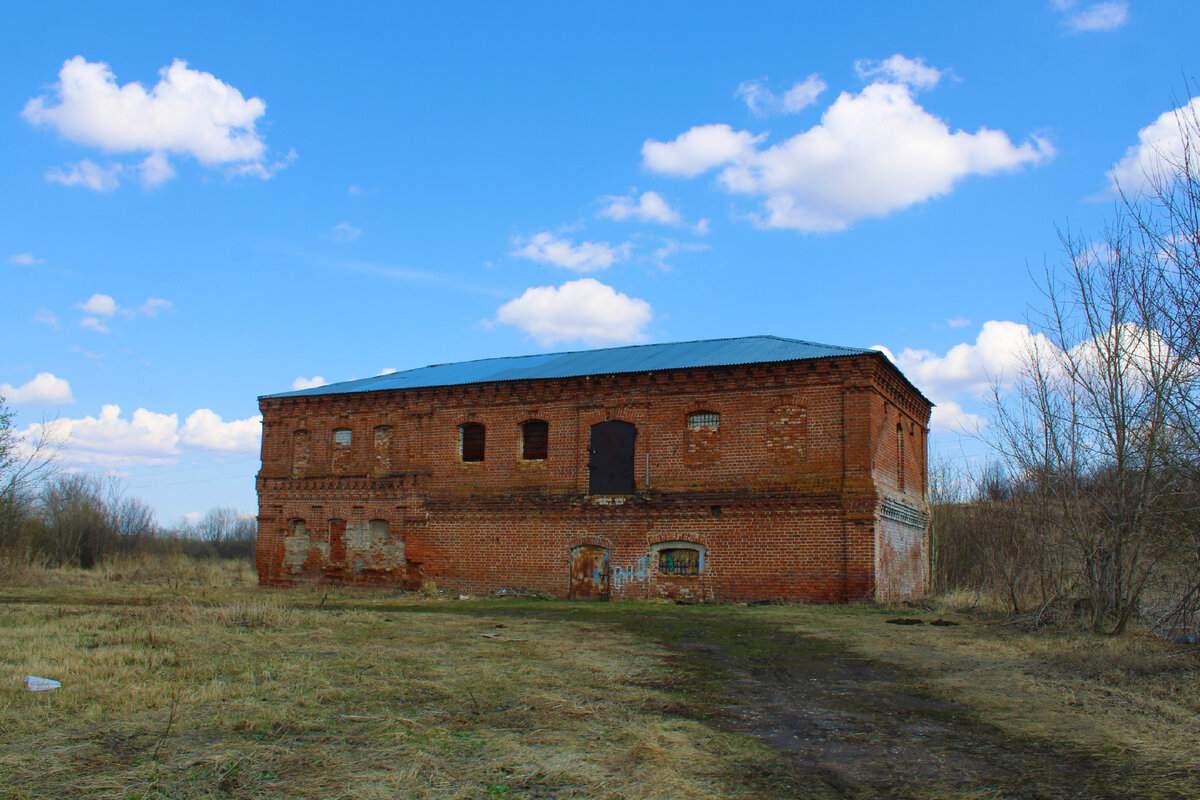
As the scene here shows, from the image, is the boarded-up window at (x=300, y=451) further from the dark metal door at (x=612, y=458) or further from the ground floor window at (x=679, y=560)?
the ground floor window at (x=679, y=560)

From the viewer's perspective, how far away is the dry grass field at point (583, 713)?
183 inches

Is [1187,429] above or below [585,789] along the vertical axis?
above

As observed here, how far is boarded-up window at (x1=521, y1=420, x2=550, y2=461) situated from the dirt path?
1069 centimetres

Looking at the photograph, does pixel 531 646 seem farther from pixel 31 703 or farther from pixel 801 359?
pixel 801 359

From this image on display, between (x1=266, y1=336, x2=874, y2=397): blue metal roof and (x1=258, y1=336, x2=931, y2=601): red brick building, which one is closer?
(x1=258, y1=336, x2=931, y2=601): red brick building

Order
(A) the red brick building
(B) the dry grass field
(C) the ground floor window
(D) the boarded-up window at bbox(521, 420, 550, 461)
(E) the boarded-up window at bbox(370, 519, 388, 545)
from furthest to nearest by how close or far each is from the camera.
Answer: (E) the boarded-up window at bbox(370, 519, 388, 545), (D) the boarded-up window at bbox(521, 420, 550, 461), (C) the ground floor window, (A) the red brick building, (B) the dry grass field

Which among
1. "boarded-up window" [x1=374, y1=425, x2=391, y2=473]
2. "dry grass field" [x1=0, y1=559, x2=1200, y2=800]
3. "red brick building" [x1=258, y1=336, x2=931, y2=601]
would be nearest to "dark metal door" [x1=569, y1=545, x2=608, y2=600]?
"red brick building" [x1=258, y1=336, x2=931, y2=601]

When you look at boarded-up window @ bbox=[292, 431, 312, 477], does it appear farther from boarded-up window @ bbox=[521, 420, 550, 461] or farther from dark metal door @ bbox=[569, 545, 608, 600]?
dark metal door @ bbox=[569, 545, 608, 600]

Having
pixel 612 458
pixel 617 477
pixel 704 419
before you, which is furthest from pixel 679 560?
pixel 704 419

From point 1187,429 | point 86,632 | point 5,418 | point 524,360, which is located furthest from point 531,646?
point 5,418

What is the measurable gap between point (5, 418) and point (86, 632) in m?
16.6

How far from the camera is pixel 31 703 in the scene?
20.7 ft

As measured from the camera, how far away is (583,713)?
6.38 metres

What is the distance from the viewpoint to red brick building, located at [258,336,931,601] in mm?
17750
